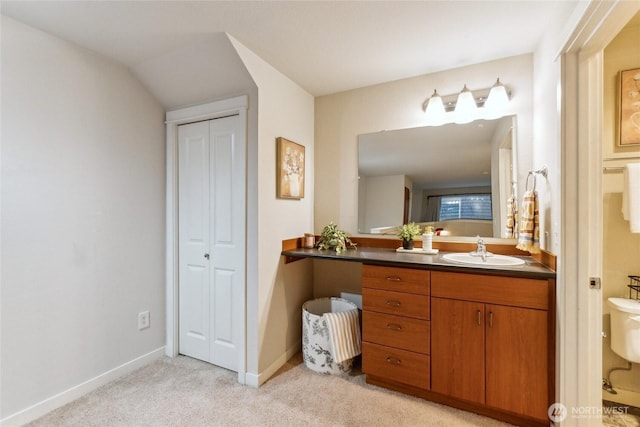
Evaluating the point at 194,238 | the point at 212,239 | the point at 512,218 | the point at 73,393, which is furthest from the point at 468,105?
the point at 73,393

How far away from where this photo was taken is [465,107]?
2.13 m

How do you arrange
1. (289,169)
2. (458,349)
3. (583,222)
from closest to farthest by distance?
(583,222), (458,349), (289,169)

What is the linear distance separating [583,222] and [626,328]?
0.84 metres

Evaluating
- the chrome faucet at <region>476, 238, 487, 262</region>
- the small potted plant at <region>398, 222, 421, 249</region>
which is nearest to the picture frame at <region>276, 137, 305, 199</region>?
the small potted plant at <region>398, 222, 421, 249</region>

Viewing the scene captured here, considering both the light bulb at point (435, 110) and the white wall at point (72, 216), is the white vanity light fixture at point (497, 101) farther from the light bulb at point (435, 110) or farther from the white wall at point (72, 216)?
the white wall at point (72, 216)

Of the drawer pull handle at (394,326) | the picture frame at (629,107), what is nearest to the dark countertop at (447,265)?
the drawer pull handle at (394,326)

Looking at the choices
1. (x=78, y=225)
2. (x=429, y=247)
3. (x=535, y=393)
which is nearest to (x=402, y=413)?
(x=535, y=393)

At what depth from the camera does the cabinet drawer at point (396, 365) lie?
5.82 feet

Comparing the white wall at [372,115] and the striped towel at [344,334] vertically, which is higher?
the white wall at [372,115]

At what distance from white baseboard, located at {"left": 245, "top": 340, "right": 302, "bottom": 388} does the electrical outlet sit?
94 centimetres

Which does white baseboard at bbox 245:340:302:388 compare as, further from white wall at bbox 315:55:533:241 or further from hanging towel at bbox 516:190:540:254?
hanging towel at bbox 516:190:540:254

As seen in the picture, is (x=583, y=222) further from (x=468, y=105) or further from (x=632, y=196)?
(x=468, y=105)

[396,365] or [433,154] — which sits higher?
[433,154]

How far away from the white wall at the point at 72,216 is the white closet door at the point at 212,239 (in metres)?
0.22
